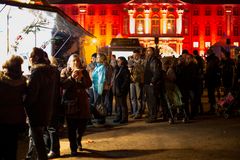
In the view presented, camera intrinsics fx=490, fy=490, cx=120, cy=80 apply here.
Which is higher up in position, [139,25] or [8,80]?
[139,25]

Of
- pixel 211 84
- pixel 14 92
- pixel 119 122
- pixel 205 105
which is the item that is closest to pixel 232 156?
pixel 14 92

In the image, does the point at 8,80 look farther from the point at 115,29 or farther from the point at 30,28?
the point at 115,29

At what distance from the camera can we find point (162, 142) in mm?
10906

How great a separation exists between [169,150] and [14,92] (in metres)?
4.22

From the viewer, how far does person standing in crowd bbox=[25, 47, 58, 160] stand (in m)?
7.40

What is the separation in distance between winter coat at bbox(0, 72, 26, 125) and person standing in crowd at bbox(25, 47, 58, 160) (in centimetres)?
43

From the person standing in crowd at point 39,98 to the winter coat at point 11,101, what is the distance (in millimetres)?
428

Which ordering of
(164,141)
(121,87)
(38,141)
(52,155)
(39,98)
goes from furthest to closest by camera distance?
(121,87) < (164,141) < (52,155) < (38,141) < (39,98)

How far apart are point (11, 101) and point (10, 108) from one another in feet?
0.33

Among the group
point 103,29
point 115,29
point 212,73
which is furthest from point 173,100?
point 103,29

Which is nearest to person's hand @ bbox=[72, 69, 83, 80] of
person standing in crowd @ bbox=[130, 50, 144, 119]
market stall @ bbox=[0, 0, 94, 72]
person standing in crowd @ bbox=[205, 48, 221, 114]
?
market stall @ bbox=[0, 0, 94, 72]

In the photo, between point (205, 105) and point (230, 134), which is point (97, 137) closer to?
point (230, 134)

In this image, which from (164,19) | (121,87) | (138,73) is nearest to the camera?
(121,87)

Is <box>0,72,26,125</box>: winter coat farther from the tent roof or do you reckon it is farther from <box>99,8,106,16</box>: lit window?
<box>99,8,106,16</box>: lit window
